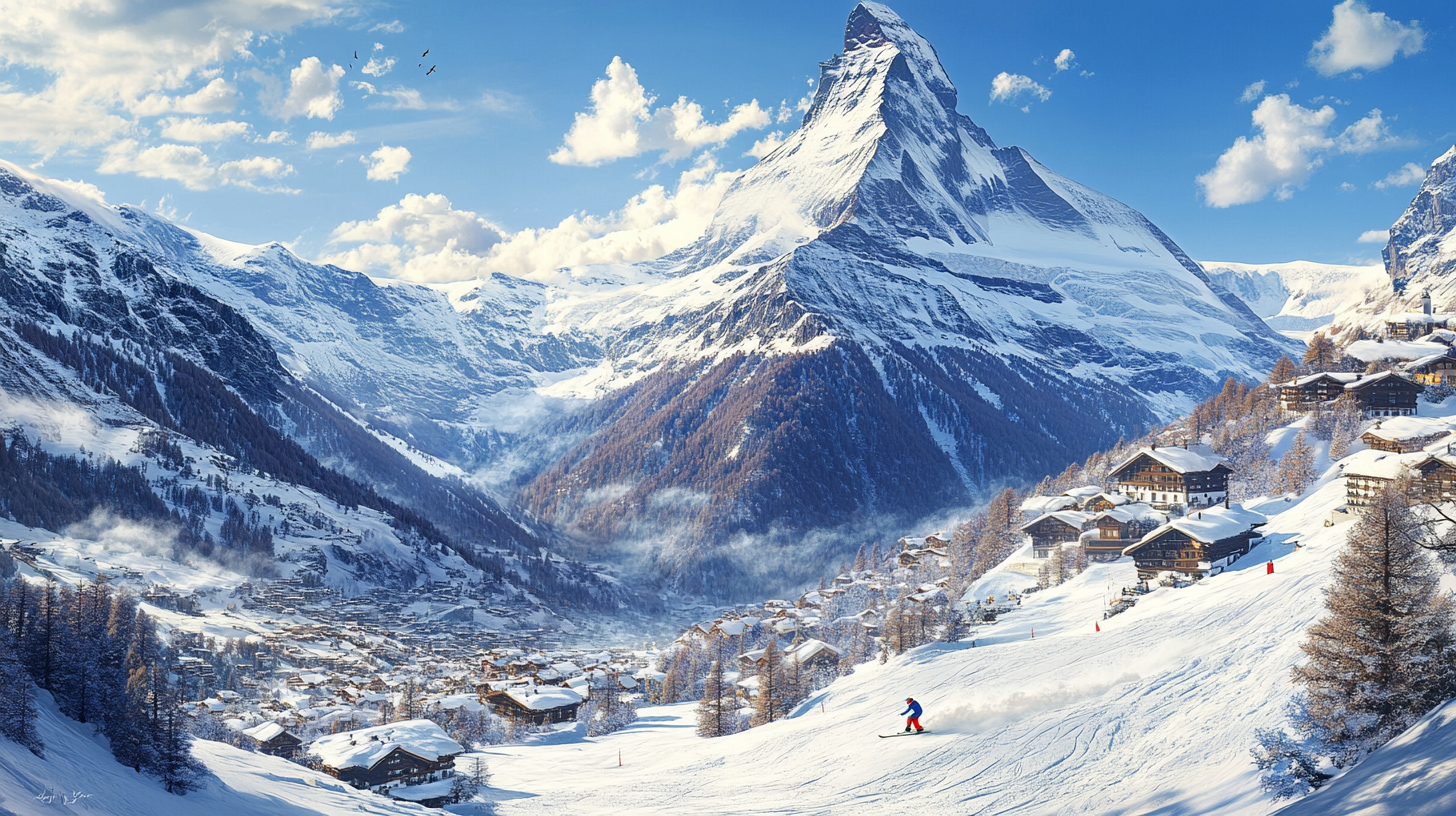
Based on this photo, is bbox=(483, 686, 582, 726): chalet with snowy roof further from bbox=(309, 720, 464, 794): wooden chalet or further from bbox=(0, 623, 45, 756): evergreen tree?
bbox=(0, 623, 45, 756): evergreen tree

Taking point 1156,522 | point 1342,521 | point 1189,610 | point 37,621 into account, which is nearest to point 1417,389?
point 1156,522

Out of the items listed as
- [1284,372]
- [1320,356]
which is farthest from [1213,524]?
[1320,356]

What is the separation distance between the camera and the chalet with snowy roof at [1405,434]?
9969 cm

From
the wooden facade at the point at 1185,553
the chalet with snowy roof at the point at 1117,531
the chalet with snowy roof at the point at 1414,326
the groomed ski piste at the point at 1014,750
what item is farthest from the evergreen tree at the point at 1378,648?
the chalet with snowy roof at the point at 1414,326

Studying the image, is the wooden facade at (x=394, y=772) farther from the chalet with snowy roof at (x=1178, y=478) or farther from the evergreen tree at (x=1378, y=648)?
the chalet with snowy roof at (x=1178, y=478)

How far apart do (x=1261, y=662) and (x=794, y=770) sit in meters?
25.3

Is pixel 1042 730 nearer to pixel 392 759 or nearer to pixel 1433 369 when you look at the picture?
pixel 392 759

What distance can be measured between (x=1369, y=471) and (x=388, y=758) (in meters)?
85.1

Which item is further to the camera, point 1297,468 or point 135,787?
point 1297,468

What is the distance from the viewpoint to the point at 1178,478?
116312 mm

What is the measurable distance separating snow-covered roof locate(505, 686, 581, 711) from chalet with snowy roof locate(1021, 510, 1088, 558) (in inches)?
2313

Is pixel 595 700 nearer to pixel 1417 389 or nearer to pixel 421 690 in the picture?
pixel 421 690

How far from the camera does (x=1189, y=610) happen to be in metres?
60.4
